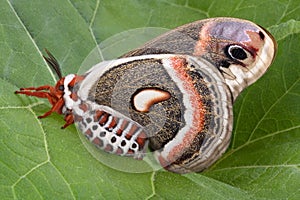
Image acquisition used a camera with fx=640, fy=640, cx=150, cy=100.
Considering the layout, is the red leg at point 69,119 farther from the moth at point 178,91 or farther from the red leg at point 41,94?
the red leg at point 41,94

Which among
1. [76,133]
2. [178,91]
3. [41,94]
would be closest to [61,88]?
[41,94]

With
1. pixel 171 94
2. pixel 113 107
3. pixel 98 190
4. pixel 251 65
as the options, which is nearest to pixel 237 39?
pixel 251 65

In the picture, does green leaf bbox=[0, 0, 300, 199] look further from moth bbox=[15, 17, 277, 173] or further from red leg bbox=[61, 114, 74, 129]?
moth bbox=[15, 17, 277, 173]

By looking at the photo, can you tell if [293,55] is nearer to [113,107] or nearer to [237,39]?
[237,39]

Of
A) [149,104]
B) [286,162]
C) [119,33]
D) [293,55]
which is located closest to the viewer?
[149,104]

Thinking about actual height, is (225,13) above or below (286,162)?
above

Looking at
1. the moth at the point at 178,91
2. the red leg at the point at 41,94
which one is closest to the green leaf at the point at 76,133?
the red leg at the point at 41,94

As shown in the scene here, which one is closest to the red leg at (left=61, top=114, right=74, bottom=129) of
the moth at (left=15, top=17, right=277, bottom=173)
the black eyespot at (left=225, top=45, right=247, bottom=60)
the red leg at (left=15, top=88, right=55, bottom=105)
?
the moth at (left=15, top=17, right=277, bottom=173)
